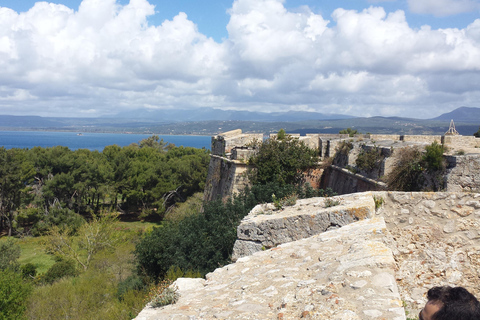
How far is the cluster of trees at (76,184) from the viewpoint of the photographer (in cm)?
3262

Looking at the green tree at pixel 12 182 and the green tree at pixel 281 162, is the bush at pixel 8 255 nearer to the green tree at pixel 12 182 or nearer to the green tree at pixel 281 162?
the green tree at pixel 12 182

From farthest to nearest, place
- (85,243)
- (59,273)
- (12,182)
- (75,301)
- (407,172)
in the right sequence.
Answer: (12,182) → (85,243) → (59,273) → (75,301) → (407,172)

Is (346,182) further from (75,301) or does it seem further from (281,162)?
(75,301)

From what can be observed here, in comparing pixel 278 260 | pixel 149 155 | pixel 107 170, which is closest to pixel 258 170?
pixel 278 260

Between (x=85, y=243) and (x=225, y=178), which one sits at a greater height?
(x=225, y=178)

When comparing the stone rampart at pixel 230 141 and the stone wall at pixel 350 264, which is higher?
the stone rampart at pixel 230 141

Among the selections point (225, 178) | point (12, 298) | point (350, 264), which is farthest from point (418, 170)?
point (12, 298)

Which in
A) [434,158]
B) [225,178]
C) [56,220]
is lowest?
[56,220]

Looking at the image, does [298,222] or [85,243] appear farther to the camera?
[85,243]

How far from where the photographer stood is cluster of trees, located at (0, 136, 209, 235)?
3262 centimetres

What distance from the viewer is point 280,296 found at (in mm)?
3123

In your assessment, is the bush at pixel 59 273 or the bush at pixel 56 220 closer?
the bush at pixel 59 273

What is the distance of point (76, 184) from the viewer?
112ft

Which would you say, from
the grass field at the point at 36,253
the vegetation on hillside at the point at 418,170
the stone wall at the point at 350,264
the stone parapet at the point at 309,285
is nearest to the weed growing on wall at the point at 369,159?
the vegetation on hillside at the point at 418,170
